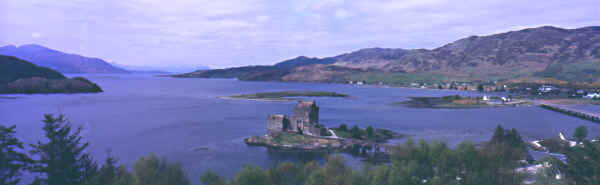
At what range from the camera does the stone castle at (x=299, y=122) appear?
191ft

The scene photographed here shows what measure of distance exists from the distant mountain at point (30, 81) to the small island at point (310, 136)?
11016 cm

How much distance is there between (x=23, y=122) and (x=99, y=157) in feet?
114

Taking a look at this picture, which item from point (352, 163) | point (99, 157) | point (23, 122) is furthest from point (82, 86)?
point (352, 163)

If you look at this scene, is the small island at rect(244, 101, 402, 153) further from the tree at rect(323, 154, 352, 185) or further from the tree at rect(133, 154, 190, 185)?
the tree at rect(133, 154, 190, 185)

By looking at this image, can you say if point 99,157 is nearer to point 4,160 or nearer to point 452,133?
point 4,160

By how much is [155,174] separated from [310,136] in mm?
32301

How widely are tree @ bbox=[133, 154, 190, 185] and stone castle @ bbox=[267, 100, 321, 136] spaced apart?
30686mm

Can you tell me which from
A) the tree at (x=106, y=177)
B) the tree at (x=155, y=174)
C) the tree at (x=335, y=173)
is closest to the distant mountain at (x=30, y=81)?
the tree at (x=106, y=177)

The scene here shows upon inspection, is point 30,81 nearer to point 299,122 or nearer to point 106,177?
point 299,122

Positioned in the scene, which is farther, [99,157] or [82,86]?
[82,86]

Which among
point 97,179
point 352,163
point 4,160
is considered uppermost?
point 4,160

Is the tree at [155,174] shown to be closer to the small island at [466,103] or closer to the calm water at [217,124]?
the calm water at [217,124]

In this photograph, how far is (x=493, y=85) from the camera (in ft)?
590

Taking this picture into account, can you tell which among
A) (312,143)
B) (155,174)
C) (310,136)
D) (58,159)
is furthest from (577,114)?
(58,159)
